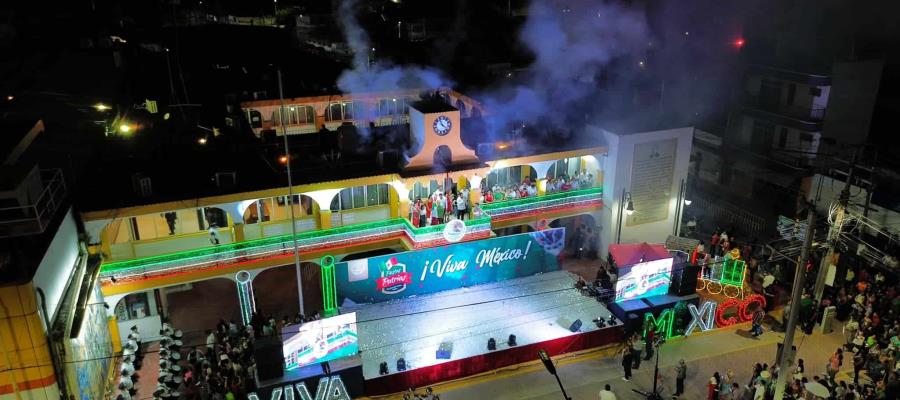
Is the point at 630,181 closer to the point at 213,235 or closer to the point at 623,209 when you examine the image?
the point at 623,209

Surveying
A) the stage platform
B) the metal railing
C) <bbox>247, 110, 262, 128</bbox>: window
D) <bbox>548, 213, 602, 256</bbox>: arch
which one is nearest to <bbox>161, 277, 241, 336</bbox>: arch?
the stage platform

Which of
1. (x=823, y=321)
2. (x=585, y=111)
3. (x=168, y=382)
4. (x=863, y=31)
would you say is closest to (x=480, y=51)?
(x=585, y=111)

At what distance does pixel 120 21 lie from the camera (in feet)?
186

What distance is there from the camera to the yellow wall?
53.7 ft

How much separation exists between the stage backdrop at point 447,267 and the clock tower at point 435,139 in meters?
3.60

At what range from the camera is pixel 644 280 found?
985 inches

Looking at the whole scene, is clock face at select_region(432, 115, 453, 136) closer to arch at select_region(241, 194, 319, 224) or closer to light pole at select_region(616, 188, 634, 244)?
arch at select_region(241, 194, 319, 224)

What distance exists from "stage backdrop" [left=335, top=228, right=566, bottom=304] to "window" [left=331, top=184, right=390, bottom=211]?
373 centimetres

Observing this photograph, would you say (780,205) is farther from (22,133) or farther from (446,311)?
(22,133)

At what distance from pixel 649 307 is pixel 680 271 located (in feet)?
6.64

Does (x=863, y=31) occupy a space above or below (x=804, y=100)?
above

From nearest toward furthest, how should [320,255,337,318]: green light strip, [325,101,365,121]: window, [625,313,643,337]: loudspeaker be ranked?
[625,313,643,337]: loudspeaker
[320,255,337,318]: green light strip
[325,101,365,121]: window

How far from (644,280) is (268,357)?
13.9 meters

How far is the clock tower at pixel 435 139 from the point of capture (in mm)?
26844
